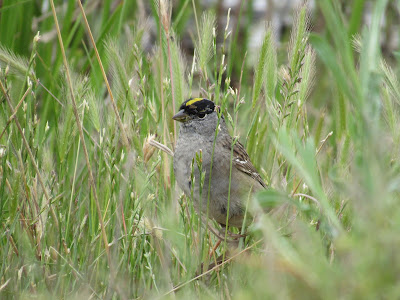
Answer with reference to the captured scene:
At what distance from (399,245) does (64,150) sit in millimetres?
1566

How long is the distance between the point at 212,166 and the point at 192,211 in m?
0.30

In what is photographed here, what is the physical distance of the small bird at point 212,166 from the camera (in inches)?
100

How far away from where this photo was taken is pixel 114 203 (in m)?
2.24

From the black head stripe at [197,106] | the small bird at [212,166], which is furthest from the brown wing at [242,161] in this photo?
the black head stripe at [197,106]

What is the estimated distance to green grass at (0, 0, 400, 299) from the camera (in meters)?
1.06

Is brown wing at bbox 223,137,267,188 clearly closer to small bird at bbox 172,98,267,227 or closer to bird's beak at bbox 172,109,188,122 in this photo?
small bird at bbox 172,98,267,227

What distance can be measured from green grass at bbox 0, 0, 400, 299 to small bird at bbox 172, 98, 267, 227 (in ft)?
0.26

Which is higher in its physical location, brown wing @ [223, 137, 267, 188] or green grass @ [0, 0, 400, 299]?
green grass @ [0, 0, 400, 299]

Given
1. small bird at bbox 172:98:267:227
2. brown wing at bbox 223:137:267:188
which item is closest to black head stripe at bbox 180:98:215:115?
small bird at bbox 172:98:267:227

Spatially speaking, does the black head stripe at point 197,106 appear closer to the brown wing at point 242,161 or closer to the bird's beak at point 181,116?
the bird's beak at point 181,116

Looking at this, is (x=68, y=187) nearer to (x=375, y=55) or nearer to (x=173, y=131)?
(x=173, y=131)

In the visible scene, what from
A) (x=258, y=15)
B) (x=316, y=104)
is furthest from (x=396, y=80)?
(x=258, y=15)

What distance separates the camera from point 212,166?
2.62 m

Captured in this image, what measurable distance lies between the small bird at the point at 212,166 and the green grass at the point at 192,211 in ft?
0.26
